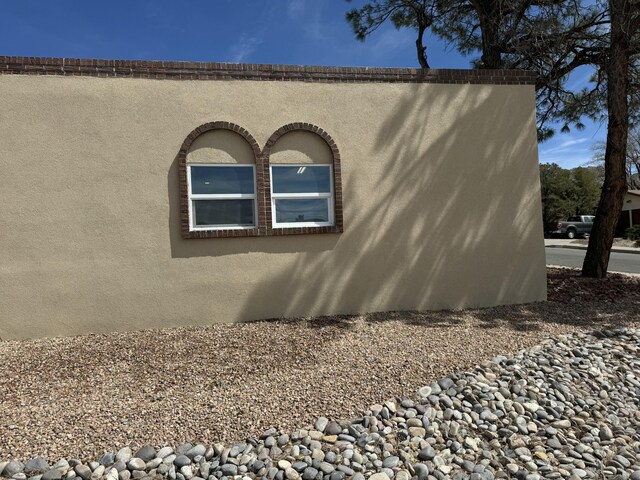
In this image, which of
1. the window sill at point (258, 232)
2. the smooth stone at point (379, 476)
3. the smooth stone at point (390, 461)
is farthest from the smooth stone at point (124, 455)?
the window sill at point (258, 232)

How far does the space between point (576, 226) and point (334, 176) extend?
2882 centimetres

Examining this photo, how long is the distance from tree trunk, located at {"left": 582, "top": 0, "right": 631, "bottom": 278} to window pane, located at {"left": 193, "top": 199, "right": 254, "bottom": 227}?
7.43 metres

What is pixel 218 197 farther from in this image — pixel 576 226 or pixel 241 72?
pixel 576 226

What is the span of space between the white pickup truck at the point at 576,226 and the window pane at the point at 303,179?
1126 inches

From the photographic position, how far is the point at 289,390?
4.08 meters

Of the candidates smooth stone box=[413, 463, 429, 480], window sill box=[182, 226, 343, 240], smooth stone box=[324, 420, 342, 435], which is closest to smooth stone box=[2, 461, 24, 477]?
smooth stone box=[324, 420, 342, 435]

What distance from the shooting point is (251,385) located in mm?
4188

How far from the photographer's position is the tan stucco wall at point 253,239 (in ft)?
18.7

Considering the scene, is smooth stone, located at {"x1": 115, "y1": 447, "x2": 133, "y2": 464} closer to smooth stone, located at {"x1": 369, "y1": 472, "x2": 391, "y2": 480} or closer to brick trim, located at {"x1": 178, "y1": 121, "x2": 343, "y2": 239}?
smooth stone, located at {"x1": 369, "y1": 472, "x2": 391, "y2": 480}

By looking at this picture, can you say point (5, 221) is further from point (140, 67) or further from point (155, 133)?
point (140, 67)

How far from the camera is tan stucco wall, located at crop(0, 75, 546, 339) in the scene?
5.70 m

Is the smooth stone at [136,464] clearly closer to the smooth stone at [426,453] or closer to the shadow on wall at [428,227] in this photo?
the smooth stone at [426,453]

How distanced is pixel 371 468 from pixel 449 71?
5999mm


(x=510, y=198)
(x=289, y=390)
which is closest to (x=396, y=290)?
(x=510, y=198)
